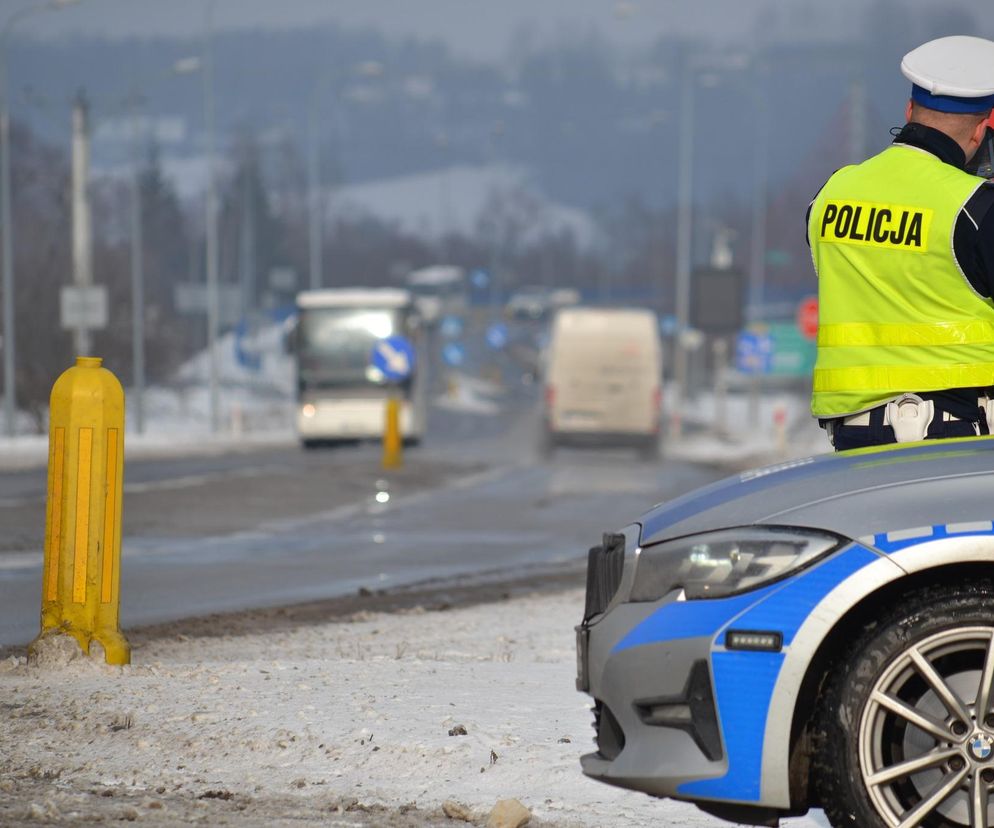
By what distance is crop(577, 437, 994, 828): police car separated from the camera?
4.64 m

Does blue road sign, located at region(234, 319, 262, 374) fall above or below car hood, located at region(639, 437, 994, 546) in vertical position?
below

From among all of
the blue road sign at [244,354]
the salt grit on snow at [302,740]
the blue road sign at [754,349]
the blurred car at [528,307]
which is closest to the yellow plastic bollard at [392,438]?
the salt grit on snow at [302,740]

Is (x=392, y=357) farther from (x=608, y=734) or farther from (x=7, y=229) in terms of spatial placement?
(x=608, y=734)

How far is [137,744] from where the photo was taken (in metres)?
5.89

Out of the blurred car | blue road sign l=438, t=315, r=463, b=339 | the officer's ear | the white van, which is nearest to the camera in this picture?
the officer's ear

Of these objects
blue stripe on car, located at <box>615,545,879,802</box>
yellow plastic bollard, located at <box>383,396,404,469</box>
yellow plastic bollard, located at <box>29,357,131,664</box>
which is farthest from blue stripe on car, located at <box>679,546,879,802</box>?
yellow plastic bollard, located at <box>383,396,404,469</box>

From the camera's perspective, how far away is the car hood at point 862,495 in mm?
4691

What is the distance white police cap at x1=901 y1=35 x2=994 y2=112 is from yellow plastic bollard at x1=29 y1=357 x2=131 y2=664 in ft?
10.5

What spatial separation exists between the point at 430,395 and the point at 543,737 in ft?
286

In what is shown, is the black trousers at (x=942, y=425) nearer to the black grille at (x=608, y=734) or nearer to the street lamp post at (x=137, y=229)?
the black grille at (x=608, y=734)

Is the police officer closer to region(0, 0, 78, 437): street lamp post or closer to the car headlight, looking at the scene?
the car headlight

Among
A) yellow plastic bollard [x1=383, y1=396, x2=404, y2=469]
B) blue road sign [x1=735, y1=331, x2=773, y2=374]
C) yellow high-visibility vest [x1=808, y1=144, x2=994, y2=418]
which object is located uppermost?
yellow high-visibility vest [x1=808, y1=144, x2=994, y2=418]

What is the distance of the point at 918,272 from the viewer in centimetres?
550

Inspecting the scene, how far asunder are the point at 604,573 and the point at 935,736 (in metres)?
0.99
